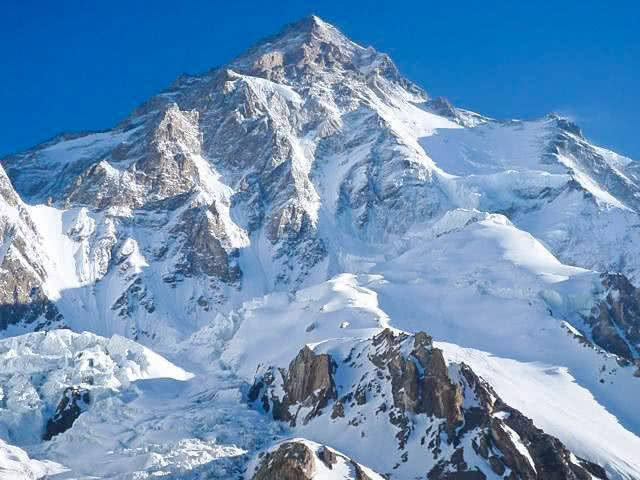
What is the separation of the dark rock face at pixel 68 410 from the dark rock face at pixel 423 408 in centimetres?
3016

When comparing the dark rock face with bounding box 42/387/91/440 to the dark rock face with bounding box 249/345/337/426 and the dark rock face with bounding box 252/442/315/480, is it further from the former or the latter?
the dark rock face with bounding box 252/442/315/480

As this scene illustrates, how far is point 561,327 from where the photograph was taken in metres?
194

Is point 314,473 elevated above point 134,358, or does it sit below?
below

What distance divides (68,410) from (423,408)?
63.3 meters

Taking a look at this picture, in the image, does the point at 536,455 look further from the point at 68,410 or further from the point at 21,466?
the point at 68,410

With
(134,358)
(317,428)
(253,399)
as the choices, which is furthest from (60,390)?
(317,428)

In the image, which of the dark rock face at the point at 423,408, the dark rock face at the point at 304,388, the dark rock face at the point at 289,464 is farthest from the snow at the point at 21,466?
the dark rock face at the point at 423,408

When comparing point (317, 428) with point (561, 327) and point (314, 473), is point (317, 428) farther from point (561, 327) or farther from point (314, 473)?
point (561, 327)

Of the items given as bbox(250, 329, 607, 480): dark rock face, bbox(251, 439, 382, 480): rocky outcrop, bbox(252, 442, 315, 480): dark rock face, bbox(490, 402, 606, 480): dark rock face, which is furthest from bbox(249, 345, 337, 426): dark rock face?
bbox(490, 402, 606, 480): dark rock face

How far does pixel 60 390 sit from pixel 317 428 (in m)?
49.1

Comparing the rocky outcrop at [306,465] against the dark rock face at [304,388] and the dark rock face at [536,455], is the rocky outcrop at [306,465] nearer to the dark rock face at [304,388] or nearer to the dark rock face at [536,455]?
the dark rock face at [536,455]

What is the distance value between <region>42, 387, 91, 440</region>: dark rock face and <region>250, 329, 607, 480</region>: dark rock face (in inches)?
1187

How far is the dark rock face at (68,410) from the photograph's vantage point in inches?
6521

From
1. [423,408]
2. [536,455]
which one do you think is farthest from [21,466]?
[536,455]
